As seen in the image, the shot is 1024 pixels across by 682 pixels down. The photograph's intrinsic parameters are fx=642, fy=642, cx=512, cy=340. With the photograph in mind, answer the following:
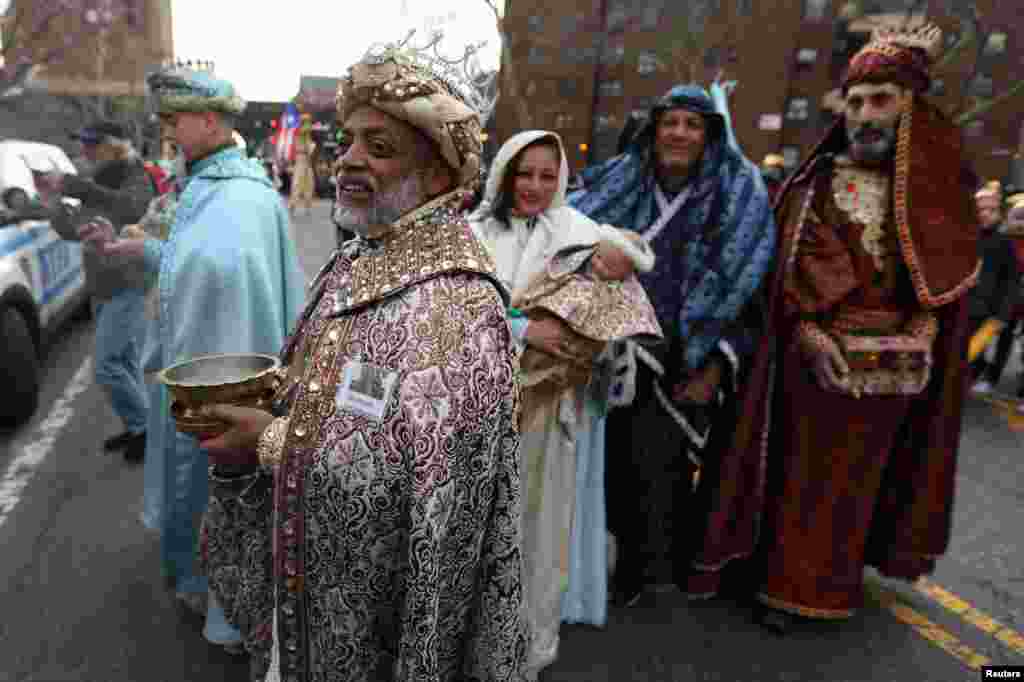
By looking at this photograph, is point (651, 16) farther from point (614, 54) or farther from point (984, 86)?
point (984, 86)

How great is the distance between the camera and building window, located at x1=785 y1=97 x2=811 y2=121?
32.6 metres

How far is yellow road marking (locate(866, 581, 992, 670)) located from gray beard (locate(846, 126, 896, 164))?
226 cm

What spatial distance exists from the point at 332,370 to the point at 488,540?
0.51 m

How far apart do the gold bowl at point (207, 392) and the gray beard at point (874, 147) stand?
257 centimetres

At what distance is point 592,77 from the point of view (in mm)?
33906

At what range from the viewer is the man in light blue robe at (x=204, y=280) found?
226 centimetres

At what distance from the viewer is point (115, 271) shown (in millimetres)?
3734

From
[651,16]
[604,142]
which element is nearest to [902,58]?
[651,16]

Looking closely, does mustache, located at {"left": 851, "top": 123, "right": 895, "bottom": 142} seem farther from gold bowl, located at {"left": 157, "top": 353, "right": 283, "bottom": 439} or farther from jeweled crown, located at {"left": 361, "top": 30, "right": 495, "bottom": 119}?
gold bowl, located at {"left": 157, "top": 353, "right": 283, "bottom": 439}

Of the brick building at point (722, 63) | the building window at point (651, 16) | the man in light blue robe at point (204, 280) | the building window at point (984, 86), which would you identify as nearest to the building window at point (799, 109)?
the brick building at point (722, 63)

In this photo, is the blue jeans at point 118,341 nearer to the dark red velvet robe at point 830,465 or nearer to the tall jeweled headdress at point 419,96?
the tall jeweled headdress at point 419,96

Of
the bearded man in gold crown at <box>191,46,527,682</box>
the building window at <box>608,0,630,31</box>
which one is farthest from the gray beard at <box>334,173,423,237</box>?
the building window at <box>608,0,630,31</box>

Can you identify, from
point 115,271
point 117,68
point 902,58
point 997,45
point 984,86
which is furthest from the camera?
point 117,68

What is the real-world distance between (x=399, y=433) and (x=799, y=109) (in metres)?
36.9
